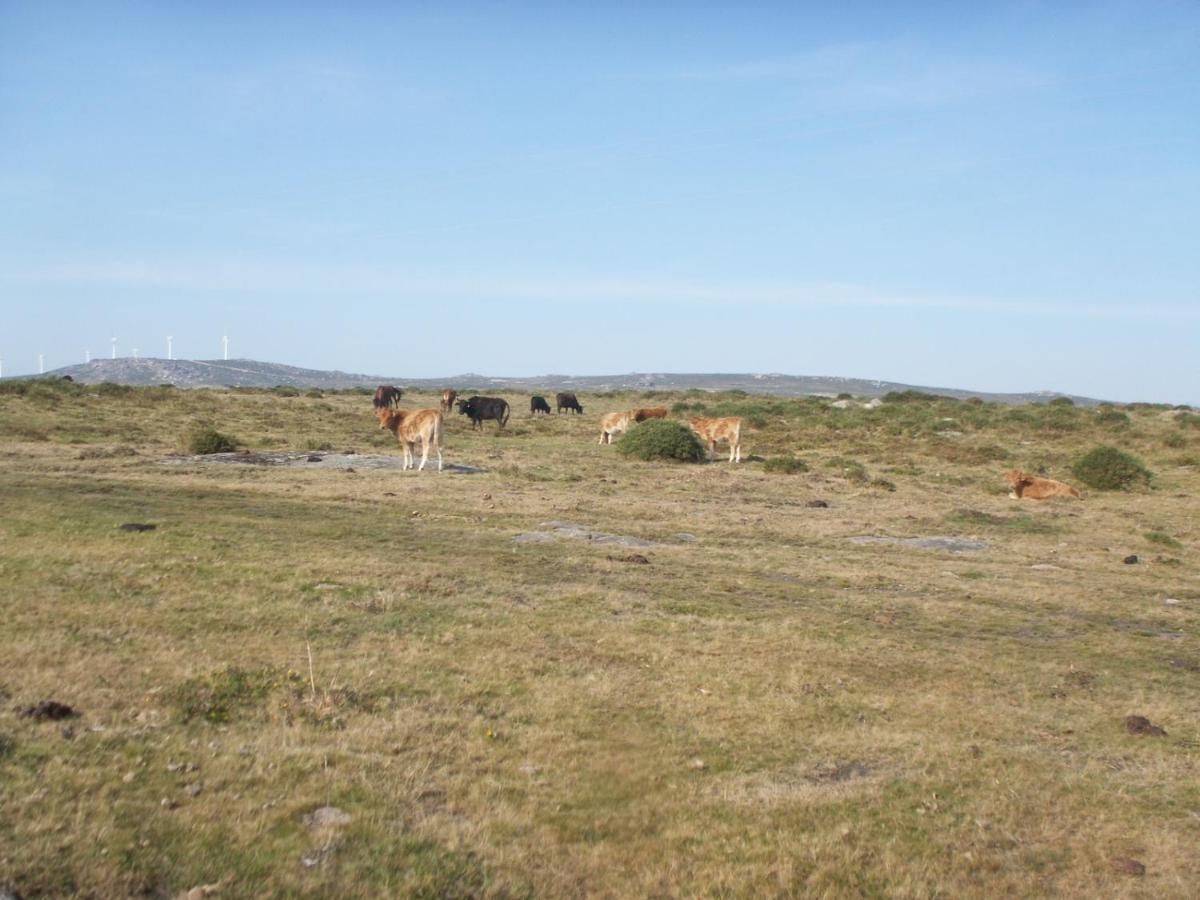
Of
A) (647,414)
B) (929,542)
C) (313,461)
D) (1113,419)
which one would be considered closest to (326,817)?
(929,542)

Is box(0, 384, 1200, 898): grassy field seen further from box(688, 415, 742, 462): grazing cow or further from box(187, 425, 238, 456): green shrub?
box(688, 415, 742, 462): grazing cow

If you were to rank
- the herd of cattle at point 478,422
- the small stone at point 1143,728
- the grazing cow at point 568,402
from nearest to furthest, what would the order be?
the small stone at point 1143,728
the herd of cattle at point 478,422
the grazing cow at point 568,402

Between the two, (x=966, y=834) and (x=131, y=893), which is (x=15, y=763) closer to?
(x=131, y=893)

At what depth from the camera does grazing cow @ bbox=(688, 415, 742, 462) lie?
103 ft

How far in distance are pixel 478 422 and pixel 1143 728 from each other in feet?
125

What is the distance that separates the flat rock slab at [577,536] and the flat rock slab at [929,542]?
14.5 feet

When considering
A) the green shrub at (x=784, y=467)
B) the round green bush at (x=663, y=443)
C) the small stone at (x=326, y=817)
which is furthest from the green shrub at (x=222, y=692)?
the round green bush at (x=663, y=443)

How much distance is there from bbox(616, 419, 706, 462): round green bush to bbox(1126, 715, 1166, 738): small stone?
22.8 metres

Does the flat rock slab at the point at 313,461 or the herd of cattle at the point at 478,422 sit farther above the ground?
the herd of cattle at the point at 478,422

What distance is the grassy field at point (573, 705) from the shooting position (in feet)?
17.6

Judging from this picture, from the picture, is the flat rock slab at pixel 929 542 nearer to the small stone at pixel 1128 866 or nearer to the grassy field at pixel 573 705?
the grassy field at pixel 573 705

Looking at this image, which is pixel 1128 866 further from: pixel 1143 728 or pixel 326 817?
pixel 326 817

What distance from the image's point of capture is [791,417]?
4984 centimetres

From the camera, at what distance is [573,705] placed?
25.9 feet
